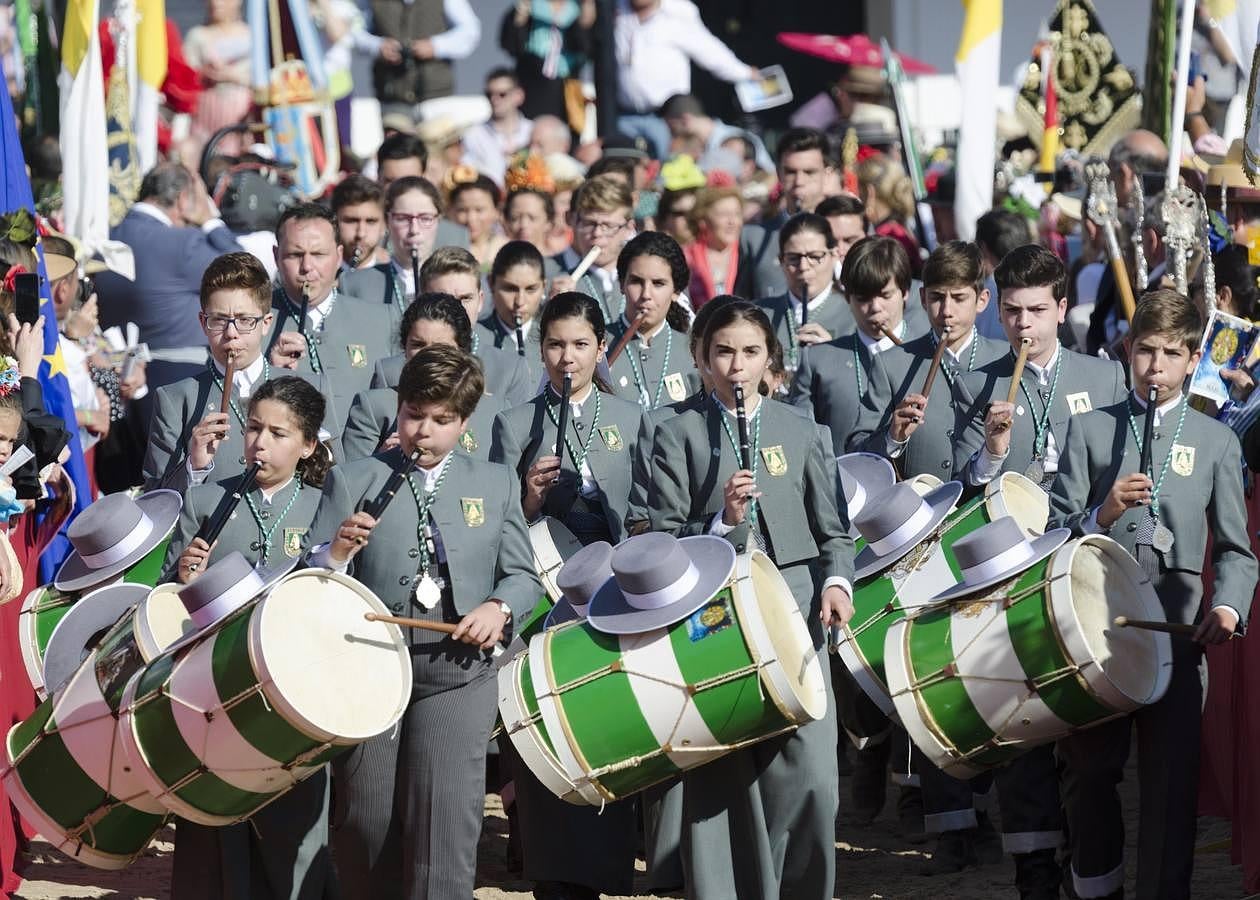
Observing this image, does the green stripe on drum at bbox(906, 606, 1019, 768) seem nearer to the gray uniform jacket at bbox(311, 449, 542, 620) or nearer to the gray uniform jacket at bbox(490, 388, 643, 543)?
the gray uniform jacket at bbox(311, 449, 542, 620)

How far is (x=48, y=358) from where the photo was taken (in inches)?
314

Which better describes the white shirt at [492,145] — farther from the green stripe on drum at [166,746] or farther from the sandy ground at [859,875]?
the green stripe on drum at [166,746]

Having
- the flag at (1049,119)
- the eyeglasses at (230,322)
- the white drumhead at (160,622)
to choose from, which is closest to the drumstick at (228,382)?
the eyeglasses at (230,322)

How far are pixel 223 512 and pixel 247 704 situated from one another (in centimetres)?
88

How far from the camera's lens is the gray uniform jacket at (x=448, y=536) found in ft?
20.0

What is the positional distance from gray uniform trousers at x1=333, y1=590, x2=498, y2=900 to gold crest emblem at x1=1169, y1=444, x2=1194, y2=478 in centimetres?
201

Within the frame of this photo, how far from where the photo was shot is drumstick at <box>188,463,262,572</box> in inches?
244

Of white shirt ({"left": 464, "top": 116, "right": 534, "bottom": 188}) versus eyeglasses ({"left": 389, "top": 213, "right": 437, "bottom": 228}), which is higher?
eyeglasses ({"left": 389, "top": 213, "right": 437, "bottom": 228})

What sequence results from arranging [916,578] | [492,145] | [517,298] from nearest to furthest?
[916,578], [517,298], [492,145]

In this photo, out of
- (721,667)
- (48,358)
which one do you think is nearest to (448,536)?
(721,667)

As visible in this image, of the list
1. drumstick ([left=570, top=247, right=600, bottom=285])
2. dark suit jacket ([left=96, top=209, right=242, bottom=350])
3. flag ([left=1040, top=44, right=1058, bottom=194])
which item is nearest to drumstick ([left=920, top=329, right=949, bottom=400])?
drumstick ([left=570, top=247, right=600, bottom=285])

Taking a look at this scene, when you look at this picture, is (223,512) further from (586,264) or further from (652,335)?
(586,264)

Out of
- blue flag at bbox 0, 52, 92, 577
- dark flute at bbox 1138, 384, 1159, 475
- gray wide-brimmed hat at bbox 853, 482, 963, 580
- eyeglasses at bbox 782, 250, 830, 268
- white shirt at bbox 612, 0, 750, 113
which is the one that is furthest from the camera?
white shirt at bbox 612, 0, 750, 113

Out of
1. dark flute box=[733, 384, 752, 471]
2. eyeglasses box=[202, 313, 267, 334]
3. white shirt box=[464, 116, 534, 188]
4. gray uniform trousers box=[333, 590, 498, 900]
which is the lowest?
white shirt box=[464, 116, 534, 188]
